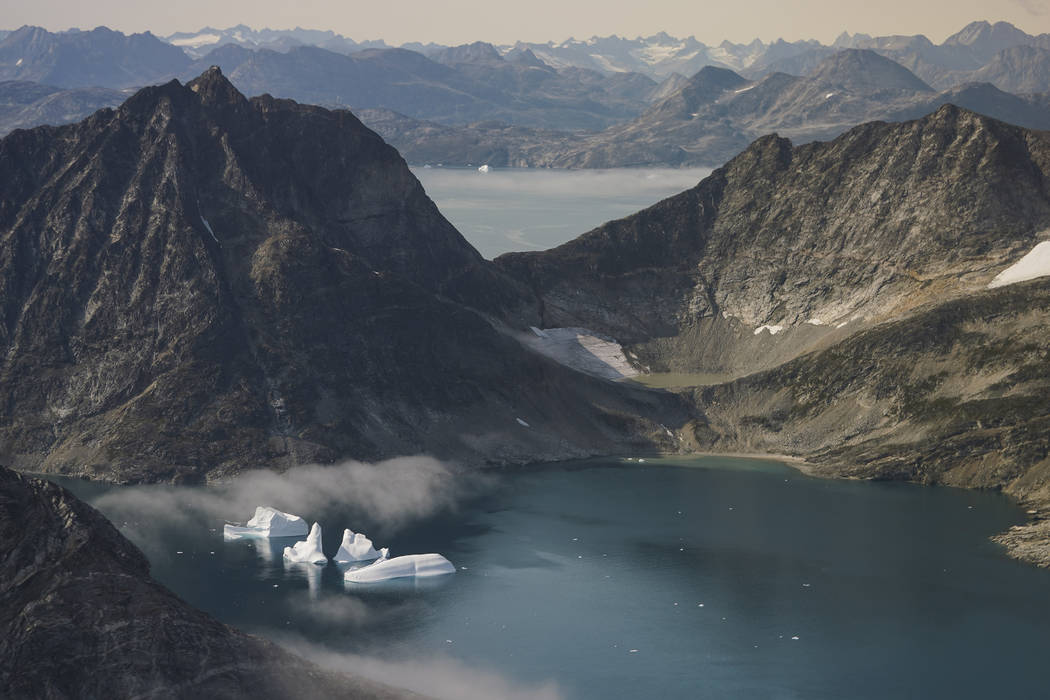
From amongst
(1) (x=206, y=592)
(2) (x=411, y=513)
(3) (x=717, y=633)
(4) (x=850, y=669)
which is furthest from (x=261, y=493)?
(4) (x=850, y=669)

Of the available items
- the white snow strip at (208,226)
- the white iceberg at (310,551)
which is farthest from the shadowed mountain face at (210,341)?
the white iceberg at (310,551)

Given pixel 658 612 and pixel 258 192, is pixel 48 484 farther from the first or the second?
pixel 258 192

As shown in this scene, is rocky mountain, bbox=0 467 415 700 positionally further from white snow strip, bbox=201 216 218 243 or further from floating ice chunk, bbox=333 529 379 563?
white snow strip, bbox=201 216 218 243

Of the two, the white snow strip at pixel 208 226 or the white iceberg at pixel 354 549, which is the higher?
the white snow strip at pixel 208 226

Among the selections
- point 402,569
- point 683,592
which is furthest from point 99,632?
point 683,592

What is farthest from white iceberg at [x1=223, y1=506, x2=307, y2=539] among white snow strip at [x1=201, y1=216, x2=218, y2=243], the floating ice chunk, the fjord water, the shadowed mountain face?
white snow strip at [x1=201, y1=216, x2=218, y2=243]

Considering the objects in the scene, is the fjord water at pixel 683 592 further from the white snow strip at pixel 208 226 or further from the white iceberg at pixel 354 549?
the white snow strip at pixel 208 226

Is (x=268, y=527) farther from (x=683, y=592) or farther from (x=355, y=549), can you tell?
(x=683, y=592)
